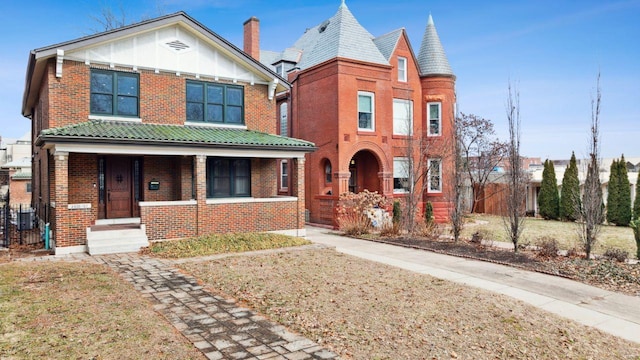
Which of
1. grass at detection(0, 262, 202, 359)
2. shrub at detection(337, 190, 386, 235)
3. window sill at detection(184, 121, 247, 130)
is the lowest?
grass at detection(0, 262, 202, 359)

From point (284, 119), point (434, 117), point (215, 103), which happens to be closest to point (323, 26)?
point (284, 119)

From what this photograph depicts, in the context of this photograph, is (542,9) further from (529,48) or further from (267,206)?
(267,206)

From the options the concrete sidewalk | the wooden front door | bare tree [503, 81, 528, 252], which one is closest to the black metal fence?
the wooden front door

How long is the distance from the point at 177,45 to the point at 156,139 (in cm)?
464

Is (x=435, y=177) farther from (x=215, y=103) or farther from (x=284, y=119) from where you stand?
(x=215, y=103)

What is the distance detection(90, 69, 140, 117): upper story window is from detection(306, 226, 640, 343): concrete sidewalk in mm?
9106

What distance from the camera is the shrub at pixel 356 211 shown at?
17.0 metres

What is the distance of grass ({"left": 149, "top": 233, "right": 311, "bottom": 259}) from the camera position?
1203 cm

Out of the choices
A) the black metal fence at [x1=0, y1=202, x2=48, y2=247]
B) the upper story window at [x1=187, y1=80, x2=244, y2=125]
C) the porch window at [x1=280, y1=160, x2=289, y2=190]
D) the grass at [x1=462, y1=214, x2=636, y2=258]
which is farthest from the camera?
the porch window at [x1=280, y1=160, x2=289, y2=190]

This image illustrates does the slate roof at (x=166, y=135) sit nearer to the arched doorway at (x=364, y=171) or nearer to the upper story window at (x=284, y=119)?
the arched doorway at (x=364, y=171)

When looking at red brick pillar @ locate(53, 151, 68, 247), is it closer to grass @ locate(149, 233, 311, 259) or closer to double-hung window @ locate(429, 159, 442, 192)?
grass @ locate(149, 233, 311, 259)

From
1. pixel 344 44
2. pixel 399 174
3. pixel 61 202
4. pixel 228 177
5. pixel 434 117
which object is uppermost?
pixel 344 44

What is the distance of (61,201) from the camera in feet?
39.9

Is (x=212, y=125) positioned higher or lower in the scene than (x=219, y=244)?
higher
